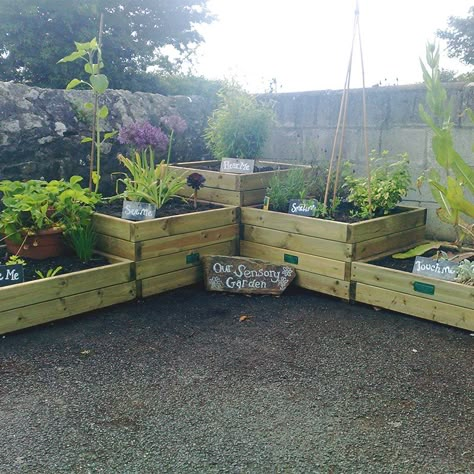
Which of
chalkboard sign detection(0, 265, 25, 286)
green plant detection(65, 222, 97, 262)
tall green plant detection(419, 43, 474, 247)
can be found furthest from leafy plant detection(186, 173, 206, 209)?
tall green plant detection(419, 43, 474, 247)

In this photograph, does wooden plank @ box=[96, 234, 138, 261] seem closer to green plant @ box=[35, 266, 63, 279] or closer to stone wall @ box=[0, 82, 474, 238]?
green plant @ box=[35, 266, 63, 279]

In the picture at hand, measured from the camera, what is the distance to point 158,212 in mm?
3871

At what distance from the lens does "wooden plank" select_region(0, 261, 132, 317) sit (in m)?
2.90

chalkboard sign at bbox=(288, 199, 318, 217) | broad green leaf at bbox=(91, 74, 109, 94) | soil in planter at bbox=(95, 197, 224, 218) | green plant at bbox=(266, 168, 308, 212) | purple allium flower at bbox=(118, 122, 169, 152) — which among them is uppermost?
broad green leaf at bbox=(91, 74, 109, 94)

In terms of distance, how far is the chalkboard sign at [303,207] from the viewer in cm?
383

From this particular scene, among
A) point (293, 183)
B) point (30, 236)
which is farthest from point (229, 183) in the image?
point (30, 236)

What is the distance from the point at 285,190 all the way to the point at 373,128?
39.2 inches

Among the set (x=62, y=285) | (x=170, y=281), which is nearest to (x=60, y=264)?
(x=62, y=285)

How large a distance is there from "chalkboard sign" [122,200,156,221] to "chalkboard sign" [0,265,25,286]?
2.79 ft

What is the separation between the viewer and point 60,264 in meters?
3.43

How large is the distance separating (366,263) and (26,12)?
10.3 m

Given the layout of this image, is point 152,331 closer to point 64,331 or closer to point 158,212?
point 64,331

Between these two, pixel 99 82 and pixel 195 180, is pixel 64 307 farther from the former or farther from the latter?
pixel 99 82

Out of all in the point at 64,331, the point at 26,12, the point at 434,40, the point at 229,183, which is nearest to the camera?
the point at 64,331
